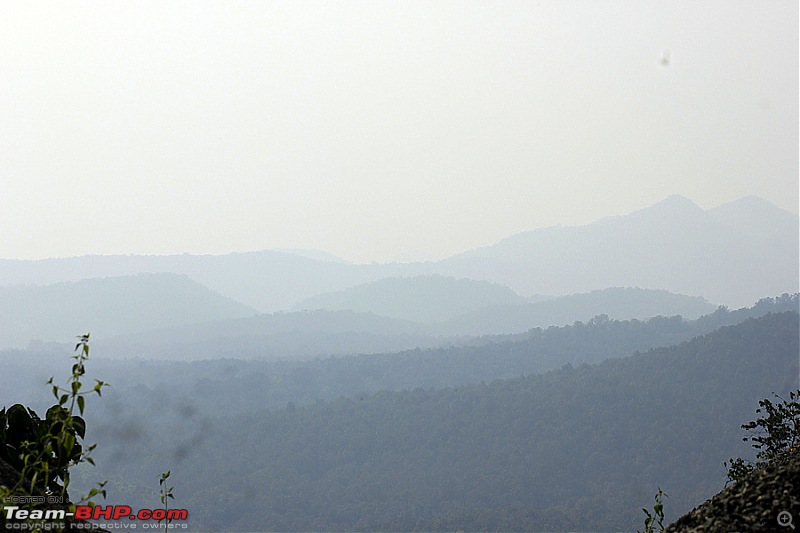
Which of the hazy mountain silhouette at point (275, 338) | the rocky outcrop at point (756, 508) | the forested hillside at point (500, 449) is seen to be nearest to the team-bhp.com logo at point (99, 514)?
the rocky outcrop at point (756, 508)

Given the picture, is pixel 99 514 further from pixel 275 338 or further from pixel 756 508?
pixel 275 338

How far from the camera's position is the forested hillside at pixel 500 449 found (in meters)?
69.9

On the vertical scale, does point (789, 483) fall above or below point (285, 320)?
below

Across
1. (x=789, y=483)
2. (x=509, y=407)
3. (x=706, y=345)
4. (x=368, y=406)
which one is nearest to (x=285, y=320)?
(x=368, y=406)

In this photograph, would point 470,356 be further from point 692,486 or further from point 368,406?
point 692,486

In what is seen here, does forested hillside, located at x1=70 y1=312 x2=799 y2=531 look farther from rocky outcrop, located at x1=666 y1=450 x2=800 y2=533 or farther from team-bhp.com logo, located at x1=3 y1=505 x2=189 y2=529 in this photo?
rocky outcrop, located at x1=666 y1=450 x2=800 y2=533

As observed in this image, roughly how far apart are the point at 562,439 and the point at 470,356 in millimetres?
33592

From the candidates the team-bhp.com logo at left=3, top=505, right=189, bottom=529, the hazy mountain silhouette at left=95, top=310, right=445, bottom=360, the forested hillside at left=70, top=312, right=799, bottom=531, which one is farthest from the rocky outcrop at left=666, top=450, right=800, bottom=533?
the hazy mountain silhouette at left=95, top=310, right=445, bottom=360

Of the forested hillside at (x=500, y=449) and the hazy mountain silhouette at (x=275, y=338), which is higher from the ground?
the hazy mountain silhouette at (x=275, y=338)

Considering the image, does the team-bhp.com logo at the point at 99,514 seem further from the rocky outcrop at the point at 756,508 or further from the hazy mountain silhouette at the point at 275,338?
the hazy mountain silhouette at the point at 275,338

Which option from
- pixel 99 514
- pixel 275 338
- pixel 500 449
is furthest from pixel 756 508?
pixel 275 338

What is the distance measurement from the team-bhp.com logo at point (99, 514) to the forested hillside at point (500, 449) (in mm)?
62369

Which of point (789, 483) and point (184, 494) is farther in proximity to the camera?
point (184, 494)

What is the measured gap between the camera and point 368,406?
303ft
